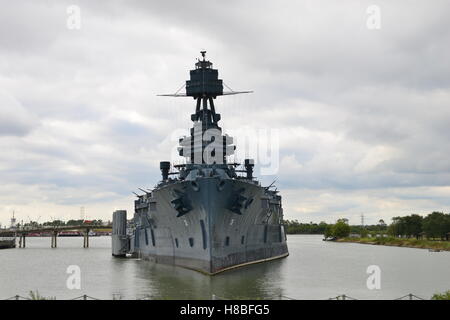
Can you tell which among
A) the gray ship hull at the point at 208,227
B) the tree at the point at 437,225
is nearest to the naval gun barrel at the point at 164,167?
the gray ship hull at the point at 208,227

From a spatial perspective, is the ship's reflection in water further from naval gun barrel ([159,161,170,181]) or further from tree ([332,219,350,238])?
tree ([332,219,350,238])

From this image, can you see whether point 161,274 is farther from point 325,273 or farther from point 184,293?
point 325,273

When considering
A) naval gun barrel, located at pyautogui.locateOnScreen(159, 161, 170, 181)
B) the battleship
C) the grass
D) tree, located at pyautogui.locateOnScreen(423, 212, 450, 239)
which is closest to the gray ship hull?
the battleship

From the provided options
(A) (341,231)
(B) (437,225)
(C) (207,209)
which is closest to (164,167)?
Result: (C) (207,209)

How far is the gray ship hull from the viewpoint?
39156 millimetres

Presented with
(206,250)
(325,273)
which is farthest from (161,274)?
(325,273)

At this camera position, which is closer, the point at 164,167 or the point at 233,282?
the point at 233,282

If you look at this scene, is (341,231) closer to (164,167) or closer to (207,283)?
(164,167)

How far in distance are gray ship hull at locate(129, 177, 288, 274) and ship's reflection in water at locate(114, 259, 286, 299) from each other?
1022 mm

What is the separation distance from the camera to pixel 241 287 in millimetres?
35125

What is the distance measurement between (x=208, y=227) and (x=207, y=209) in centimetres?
145

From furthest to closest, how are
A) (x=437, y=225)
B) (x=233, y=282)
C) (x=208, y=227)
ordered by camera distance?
(x=437, y=225)
(x=208, y=227)
(x=233, y=282)

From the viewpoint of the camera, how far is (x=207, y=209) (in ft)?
127
